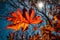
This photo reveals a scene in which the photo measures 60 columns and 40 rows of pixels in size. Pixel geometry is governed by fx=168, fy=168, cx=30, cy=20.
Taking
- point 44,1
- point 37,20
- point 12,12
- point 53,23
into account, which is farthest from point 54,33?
point 12,12

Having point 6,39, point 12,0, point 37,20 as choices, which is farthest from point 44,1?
point 6,39

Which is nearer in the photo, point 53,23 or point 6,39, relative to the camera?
point 6,39

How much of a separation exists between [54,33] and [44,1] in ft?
1.15

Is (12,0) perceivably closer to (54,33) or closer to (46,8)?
(46,8)

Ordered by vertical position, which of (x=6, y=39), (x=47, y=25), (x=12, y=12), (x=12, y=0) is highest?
(x=12, y=0)

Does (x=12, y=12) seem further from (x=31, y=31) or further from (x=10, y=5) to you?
(x=31, y=31)

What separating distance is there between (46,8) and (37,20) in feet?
0.52

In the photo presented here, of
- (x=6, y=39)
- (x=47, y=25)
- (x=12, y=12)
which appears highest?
(x=12, y=12)

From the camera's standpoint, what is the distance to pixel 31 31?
5.59 ft

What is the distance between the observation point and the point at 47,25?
1741mm

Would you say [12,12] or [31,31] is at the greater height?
[12,12]

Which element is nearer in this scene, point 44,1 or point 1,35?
point 1,35

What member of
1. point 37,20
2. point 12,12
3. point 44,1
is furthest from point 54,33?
point 12,12

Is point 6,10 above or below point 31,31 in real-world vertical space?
above
